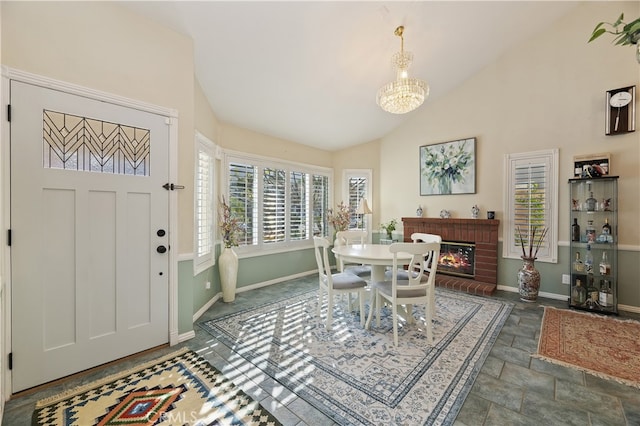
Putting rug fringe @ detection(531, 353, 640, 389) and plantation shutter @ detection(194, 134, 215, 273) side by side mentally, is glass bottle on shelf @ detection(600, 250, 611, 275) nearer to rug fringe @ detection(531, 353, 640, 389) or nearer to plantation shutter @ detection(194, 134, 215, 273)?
rug fringe @ detection(531, 353, 640, 389)

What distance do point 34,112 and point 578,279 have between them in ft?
19.9

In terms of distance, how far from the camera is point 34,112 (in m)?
1.98

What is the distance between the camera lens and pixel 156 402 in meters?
1.87

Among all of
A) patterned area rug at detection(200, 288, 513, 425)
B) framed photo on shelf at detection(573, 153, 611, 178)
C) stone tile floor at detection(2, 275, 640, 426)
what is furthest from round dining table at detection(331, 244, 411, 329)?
framed photo on shelf at detection(573, 153, 611, 178)

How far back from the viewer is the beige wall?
11.7 feet

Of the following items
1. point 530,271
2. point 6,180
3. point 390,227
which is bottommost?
point 530,271

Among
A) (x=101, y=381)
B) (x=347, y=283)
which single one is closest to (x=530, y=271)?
(x=347, y=283)

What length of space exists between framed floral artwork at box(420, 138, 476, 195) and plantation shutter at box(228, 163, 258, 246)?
3.20m

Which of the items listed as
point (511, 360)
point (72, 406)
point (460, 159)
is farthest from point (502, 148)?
point (72, 406)

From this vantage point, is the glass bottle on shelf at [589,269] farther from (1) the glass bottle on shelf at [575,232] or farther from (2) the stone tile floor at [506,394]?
(2) the stone tile floor at [506,394]

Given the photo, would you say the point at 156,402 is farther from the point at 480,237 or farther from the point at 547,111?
the point at 547,111

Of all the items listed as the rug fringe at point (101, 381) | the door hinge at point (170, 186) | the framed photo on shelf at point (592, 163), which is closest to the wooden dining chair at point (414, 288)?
the rug fringe at point (101, 381)

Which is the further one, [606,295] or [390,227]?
[390,227]

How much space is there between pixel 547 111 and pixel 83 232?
5879mm
